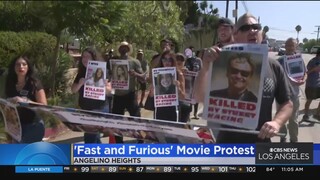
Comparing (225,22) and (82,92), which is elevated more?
(225,22)

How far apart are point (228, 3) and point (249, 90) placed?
511 mm

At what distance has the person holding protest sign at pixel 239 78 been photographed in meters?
2.66

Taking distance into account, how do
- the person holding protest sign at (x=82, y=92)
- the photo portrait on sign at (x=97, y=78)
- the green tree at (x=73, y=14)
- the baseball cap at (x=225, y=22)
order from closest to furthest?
the green tree at (x=73, y=14) → the baseball cap at (x=225, y=22) → the person holding protest sign at (x=82, y=92) → the photo portrait on sign at (x=97, y=78)

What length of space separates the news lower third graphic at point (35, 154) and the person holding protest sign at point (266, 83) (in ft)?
2.82

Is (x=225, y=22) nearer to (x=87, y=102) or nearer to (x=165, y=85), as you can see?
(x=165, y=85)

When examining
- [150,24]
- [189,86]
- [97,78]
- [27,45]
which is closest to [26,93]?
[27,45]

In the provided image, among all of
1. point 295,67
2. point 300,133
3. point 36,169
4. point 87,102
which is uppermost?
point 295,67

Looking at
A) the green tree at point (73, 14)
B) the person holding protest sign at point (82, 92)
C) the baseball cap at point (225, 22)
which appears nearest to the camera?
the green tree at point (73, 14)

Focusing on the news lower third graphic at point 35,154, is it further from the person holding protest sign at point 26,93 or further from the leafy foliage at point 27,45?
the leafy foliage at point 27,45

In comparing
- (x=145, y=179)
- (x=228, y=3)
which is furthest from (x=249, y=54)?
(x=145, y=179)

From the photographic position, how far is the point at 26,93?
293cm

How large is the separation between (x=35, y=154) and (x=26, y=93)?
1.17 ft

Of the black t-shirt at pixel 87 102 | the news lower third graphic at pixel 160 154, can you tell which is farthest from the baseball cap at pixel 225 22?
the black t-shirt at pixel 87 102

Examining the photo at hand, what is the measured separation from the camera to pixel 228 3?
2.81m
